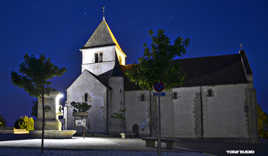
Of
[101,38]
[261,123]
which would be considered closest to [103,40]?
[101,38]

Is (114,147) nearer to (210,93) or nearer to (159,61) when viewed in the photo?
(159,61)

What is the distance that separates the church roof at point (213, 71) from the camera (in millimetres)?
32719

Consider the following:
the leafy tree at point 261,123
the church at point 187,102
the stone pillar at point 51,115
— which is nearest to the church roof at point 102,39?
the church at point 187,102

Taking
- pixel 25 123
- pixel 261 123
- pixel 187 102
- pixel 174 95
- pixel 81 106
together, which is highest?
pixel 174 95

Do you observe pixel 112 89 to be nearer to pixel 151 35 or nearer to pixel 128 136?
pixel 128 136

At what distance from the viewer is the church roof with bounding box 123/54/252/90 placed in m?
32.7

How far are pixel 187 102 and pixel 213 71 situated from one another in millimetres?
5697

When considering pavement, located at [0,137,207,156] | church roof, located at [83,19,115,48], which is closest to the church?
church roof, located at [83,19,115,48]

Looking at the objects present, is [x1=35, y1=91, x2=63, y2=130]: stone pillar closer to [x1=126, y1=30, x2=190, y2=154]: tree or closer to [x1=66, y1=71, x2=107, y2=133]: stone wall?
[x1=126, y1=30, x2=190, y2=154]: tree

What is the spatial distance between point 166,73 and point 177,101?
14.9m

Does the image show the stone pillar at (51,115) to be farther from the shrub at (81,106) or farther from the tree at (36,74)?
the shrub at (81,106)

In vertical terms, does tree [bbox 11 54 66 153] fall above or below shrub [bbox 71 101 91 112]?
above

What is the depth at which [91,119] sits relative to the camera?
3597cm

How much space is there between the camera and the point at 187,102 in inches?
1337
